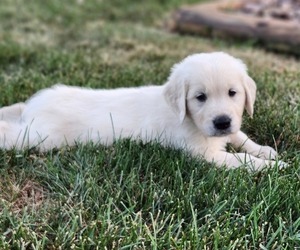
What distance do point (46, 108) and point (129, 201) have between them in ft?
4.81

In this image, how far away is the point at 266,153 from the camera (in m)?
4.46

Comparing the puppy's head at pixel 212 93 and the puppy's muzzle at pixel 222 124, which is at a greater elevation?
the puppy's head at pixel 212 93

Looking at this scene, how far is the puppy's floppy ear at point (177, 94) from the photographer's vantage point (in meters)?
4.25

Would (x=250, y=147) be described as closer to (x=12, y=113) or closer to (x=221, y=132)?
(x=221, y=132)

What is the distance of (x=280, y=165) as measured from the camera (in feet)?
13.5

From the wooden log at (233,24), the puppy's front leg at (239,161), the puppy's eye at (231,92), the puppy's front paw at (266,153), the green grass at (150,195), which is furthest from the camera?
the wooden log at (233,24)

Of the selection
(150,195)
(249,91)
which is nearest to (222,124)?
(249,91)

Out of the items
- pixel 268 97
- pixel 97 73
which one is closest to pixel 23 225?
pixel 268 97

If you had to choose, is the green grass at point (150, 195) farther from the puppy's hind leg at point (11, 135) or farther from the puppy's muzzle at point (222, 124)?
the puppy's muzzle at point (222, 124)

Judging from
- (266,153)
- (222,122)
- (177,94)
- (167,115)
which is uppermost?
(177,94)

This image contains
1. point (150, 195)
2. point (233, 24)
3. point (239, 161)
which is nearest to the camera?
point (150, 195)

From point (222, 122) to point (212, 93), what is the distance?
23cm

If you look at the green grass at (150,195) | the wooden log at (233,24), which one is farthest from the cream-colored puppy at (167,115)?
the wooden log at (233,24)

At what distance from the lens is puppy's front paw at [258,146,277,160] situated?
14.5ft
